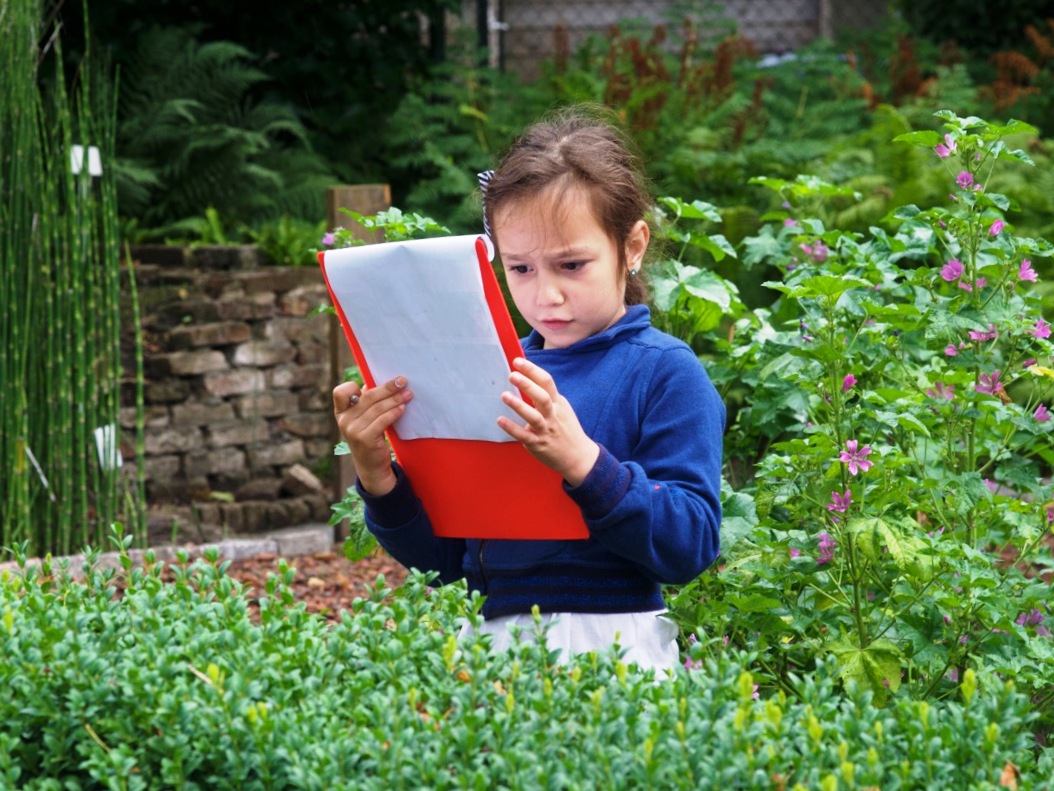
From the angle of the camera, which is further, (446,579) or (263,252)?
(263,252)

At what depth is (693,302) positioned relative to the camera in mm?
3088

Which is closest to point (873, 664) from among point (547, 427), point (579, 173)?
point (547, 427)

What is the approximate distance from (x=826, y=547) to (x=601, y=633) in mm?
570

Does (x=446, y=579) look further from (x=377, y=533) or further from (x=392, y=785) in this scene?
(x=392, y=785)

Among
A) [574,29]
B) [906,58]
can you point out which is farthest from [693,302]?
[574,29]

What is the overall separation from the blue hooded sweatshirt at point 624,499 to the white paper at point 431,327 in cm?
15

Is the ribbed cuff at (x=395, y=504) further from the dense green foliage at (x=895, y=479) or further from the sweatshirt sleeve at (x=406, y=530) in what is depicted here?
the dense green foliage at (x=895, y=479)

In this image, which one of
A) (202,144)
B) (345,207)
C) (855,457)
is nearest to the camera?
(855,457)

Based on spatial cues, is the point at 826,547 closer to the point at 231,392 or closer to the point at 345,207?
the point at 345,207

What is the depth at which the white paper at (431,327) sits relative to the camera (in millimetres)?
1888

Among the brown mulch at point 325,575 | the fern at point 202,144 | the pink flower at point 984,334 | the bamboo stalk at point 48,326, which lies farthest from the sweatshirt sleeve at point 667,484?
the fern at point 202,144

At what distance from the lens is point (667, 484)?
209 centimetres

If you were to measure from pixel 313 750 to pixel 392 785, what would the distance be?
0.10 metres

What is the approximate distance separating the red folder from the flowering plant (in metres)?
0.55
